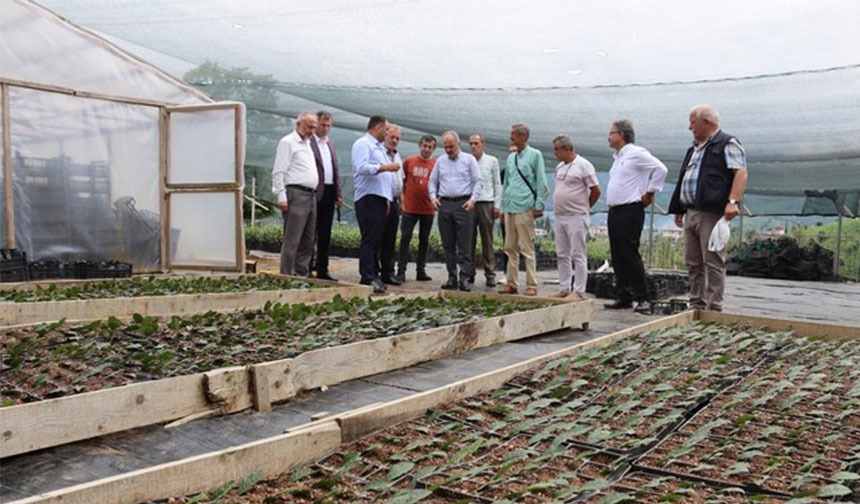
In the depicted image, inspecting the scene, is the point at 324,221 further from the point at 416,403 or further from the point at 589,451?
the point at 589,451

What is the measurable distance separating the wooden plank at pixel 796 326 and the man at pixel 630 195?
1.00 meters

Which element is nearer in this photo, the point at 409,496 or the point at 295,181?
the point at 409,496

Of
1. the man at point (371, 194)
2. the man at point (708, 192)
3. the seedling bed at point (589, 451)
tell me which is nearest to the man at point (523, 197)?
the man at point (371, 194)

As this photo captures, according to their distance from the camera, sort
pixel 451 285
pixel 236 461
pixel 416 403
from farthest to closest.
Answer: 1. pixel 451 285
2. pixel 416 403
3. pixel 236 461

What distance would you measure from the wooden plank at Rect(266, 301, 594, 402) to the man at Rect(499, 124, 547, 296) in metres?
1.36

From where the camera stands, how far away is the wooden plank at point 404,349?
2.93 meters

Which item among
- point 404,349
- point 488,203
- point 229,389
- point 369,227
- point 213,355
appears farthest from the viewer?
point 488,203

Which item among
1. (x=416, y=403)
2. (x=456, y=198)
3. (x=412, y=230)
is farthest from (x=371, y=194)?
(x=416, y=403)

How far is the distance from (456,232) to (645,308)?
1821mm

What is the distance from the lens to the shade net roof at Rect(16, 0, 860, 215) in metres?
6.11

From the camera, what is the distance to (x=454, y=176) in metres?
6.67

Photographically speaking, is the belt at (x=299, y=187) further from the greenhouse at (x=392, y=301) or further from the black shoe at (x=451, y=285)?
the black shoe at (x=451, y=285)

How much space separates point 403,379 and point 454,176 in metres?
3.52

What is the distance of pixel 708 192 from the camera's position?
4.95 meters
